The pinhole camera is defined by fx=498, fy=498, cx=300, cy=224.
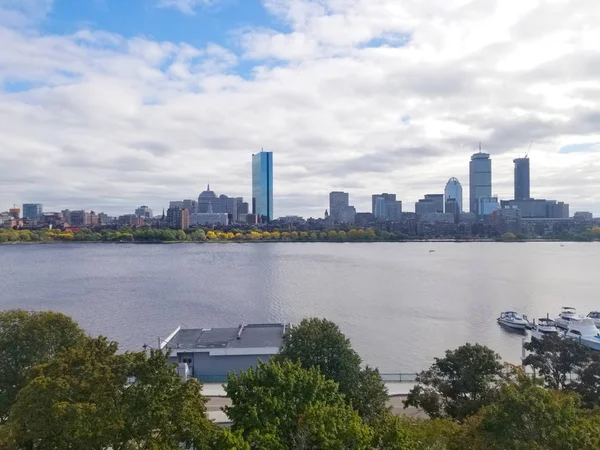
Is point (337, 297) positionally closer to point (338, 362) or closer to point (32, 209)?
point (338, 362)

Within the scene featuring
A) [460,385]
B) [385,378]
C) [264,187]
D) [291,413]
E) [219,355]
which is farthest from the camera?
[264,187]

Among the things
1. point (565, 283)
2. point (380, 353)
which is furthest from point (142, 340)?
point (565, 283)

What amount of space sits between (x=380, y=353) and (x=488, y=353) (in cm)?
Answer: 897

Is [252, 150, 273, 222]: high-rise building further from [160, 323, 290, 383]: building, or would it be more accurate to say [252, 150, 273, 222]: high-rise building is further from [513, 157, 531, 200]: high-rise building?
[160, 323, 290, 383]: building

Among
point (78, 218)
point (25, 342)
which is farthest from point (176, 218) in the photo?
point (25, 342)

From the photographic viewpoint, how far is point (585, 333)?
827 inches

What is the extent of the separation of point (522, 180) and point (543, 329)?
17678cm

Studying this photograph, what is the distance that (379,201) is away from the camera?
183250mm

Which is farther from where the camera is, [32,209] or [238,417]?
[32,209]

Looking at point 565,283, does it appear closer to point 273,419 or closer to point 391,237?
point 273,419

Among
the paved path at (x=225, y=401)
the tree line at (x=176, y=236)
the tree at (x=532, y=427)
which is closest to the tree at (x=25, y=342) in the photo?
the paved path at (x=225, y=401)

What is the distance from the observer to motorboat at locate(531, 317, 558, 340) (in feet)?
72.8

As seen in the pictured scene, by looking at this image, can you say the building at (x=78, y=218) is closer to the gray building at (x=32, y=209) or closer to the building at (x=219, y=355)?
the gray building at (x=32, y=209)

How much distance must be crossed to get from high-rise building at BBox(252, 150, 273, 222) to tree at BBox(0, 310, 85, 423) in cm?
15548
